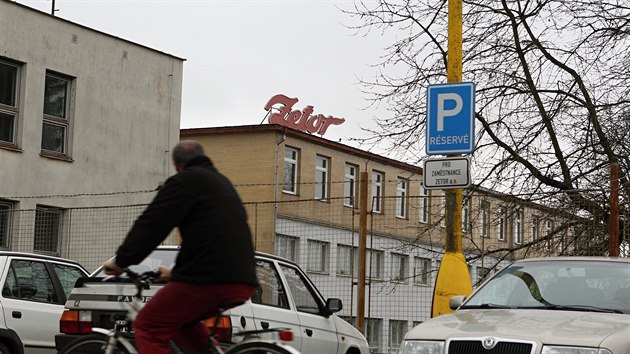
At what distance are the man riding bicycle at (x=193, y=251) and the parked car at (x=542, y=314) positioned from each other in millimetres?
2499

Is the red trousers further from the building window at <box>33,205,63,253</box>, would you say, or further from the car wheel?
the building window at <box>33,205,63,253</box>

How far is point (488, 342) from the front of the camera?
8.27 metres

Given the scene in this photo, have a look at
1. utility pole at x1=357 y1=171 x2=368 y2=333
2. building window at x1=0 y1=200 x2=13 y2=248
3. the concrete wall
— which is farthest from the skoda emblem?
the concrete wall

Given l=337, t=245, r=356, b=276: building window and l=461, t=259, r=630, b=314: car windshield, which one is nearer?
l=461, t=259, r=630, b=314: car windshield

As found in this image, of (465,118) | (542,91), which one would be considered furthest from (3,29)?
(465,118)

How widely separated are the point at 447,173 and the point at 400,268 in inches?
298

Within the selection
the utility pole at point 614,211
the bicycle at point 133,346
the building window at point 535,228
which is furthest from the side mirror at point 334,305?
the building window at point 535,228

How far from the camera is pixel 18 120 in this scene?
2731 centimetres

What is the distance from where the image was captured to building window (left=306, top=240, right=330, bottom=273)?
18.2 m

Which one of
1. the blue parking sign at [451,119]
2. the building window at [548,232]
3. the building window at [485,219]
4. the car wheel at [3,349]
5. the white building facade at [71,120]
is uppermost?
the white building facade at [71,120]

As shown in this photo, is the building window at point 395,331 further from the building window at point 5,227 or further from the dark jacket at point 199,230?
the building window at point 5,227

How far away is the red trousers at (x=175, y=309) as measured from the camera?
6426mm

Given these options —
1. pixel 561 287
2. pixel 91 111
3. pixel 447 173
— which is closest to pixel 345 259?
pixel 447 173

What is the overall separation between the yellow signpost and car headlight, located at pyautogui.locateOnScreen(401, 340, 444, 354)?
3160mm
